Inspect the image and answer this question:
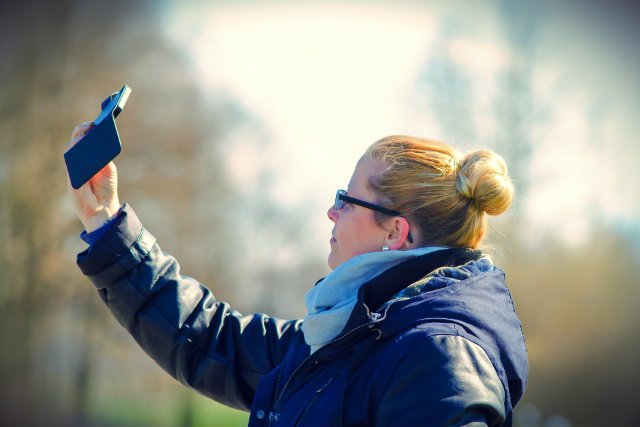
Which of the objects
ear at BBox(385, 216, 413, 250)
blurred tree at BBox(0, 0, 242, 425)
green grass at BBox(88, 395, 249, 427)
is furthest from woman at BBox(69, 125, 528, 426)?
green grass at BBox(88, 395, 249, 427)

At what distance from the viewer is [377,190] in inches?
95.7

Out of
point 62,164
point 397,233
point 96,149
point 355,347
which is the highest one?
point 62,164

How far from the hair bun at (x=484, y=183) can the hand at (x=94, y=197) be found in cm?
139

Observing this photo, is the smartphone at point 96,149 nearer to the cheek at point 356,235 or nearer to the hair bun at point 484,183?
the cheek at point 356,235

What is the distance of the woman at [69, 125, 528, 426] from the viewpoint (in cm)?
193

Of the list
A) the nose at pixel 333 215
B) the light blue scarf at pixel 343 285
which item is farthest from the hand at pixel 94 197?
the light blue scarf at pixel 343 285

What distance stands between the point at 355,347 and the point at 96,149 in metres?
1.28

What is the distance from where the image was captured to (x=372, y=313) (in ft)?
6.89

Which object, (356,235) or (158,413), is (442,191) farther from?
(158,413)

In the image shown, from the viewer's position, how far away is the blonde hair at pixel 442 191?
2363 millimetres

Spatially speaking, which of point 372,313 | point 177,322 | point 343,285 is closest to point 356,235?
point 343,285

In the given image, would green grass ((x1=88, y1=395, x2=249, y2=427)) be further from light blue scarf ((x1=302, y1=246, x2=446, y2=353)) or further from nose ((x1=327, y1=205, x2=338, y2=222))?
light blue scarf ((x1=302, y1=246, x2=446, y2=353))

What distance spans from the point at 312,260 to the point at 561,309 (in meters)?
6.24

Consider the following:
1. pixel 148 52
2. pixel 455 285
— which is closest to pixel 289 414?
pixel 455 285
